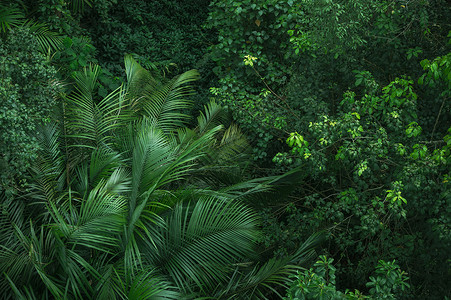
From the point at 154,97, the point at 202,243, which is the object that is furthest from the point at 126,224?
the point at 154,97

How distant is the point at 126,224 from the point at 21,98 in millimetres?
1804

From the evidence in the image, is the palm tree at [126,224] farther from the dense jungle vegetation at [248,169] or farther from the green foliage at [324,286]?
the green foliage at [324,286]

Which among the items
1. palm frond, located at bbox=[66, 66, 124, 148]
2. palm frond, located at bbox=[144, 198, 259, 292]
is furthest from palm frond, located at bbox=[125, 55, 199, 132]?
palm frond, located at bbox=[144, 198, 259, 292]

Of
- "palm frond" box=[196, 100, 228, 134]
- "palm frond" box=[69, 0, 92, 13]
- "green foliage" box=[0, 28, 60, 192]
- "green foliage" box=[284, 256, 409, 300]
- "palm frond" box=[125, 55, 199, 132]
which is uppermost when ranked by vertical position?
"palm frond" box=[69, 0, 92, 13]

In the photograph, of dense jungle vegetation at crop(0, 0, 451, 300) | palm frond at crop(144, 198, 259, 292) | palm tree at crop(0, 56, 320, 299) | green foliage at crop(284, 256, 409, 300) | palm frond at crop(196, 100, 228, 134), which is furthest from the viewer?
palm frond at crop(196, 100, 228, 134)

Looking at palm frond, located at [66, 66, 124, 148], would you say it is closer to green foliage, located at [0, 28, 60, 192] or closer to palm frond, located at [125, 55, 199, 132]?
green foliage, located at [0, 28, 60, 192]

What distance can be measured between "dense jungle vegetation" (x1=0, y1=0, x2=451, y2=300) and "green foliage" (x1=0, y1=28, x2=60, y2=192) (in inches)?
0.7

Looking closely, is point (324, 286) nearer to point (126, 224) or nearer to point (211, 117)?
point (126, 224)

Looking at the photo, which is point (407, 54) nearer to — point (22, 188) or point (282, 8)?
point (282, 8)

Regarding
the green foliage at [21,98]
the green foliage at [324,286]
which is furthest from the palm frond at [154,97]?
the green foliage at [324,286]

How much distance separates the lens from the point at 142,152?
14.9ft

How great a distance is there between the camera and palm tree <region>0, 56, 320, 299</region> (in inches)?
149

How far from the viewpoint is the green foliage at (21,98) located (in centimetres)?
398

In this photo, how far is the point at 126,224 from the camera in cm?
403
